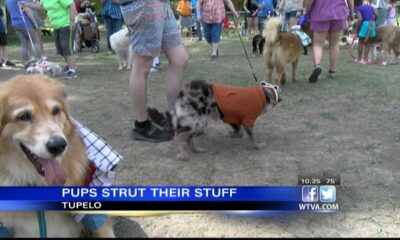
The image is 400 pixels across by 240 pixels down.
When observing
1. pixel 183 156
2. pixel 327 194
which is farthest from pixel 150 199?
pixel 183 156

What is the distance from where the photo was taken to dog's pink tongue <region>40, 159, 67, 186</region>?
214 centimetres

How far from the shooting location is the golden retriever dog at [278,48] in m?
6.32

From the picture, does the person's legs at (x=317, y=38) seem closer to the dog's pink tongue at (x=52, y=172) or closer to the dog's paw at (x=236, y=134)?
the dog's paw at (x=236, y=134)

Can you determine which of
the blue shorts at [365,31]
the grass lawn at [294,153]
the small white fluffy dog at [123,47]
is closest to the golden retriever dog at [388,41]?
the blue shorts at [365,31]

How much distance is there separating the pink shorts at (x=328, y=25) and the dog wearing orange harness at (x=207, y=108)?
9.53 ft

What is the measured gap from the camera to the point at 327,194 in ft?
8.67

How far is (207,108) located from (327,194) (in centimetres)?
149

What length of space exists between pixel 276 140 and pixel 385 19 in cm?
770

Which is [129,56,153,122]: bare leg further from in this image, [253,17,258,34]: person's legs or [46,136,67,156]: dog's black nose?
[253,17,258,34]: person's legs

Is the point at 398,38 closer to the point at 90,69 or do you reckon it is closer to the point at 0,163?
the point at 90,69

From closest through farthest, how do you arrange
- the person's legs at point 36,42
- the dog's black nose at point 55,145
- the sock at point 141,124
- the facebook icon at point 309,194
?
the dog's black nose at point 55,145 < the facebook icon at point 309,194 < the sock at point 141,124 < the person's legs at point 36,42

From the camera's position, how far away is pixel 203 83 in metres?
3.81

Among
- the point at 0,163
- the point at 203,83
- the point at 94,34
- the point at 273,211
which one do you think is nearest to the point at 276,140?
the point at 203,83

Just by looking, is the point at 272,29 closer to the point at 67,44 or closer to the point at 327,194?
the point at 67,44
